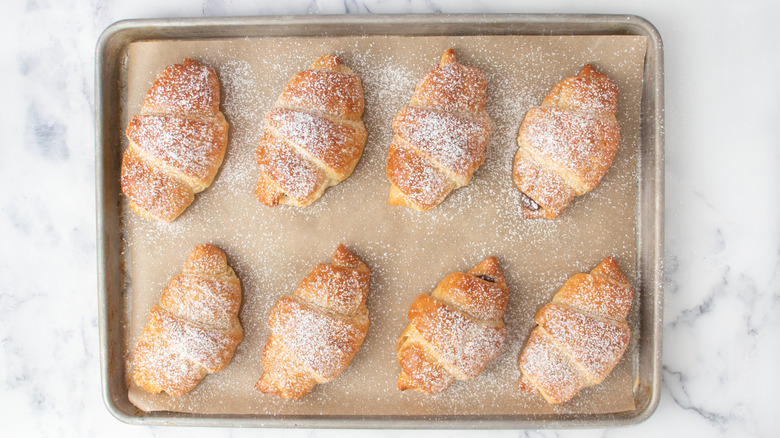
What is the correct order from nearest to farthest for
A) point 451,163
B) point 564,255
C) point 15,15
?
point 451,163 → point 564,255 → point 15,15

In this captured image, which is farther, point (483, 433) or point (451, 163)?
point (483, 433)

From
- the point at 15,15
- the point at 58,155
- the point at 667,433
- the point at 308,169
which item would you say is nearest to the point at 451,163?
the point at 308,169

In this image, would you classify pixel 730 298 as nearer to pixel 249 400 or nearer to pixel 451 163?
pixel 451 163

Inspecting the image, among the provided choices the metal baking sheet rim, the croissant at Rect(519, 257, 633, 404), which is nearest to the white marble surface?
the metal baking sheet rim

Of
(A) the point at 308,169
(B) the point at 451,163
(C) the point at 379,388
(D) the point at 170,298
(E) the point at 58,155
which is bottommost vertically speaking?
(C) the point at 379,388

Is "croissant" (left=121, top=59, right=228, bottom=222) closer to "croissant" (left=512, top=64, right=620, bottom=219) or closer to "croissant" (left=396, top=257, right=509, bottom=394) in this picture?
"croissant" (left=396, top=257, right=509, bottom=394)

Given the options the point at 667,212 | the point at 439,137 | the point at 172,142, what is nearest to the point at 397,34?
the point at 439,137

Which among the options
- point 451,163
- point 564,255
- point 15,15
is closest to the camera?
point 451,163

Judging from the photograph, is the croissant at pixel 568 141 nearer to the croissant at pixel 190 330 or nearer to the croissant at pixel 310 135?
the croissant at pixel 310 135
